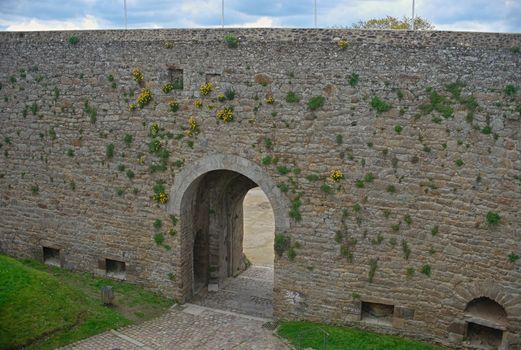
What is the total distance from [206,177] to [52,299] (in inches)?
236

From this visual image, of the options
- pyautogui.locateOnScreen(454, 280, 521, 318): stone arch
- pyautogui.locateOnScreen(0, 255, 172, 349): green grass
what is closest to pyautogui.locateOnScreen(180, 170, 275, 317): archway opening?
pyautogui.locateOnScreen(0, 255, 172, 349): green grass

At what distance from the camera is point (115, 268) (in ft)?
58.2

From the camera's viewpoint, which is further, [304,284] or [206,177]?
[206,177]

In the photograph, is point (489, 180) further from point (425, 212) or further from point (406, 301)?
point (406, 301)

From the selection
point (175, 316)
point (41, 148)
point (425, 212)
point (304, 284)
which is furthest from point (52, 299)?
point (425, 212)

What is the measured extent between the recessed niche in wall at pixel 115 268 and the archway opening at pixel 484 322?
34.9ft

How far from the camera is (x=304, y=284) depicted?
49.3ft

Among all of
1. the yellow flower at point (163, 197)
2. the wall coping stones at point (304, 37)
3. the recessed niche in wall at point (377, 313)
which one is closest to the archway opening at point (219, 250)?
the yellow flower at point (163, 197)

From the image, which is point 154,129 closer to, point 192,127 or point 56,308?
point 192,127

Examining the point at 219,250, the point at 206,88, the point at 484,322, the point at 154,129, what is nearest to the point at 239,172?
the point at 206,88

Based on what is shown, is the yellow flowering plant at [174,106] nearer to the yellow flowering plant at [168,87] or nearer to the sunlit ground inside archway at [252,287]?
the yellow flowering plant at [168,87]

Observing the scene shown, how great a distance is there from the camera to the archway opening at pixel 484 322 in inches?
531

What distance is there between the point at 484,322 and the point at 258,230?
634 inches

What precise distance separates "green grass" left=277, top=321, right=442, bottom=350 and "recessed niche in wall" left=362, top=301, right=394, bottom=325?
0.40 m
